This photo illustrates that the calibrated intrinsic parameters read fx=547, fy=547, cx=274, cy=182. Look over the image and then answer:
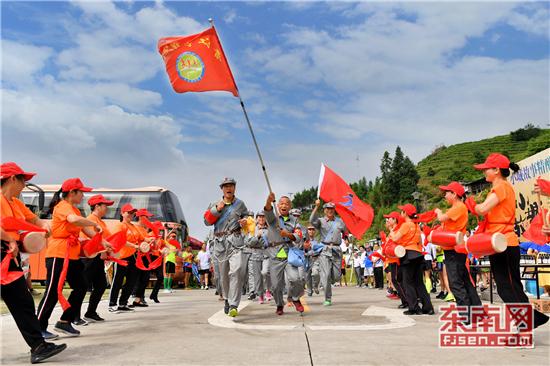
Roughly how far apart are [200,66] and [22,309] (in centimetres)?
502

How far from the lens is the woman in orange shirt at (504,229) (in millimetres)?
5473

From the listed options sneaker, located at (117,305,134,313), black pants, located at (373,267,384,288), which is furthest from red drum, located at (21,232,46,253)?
black pants, located at (373,267,384,288)

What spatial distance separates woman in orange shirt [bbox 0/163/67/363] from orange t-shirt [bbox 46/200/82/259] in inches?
52.3

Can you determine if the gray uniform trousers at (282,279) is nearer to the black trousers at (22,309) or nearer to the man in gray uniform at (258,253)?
the man in gray uniform at (258,253)

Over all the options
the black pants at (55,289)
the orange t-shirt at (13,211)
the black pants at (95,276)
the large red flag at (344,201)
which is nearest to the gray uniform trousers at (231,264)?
the black pants at (95,276)

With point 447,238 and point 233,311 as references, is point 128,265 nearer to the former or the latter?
point 233,311

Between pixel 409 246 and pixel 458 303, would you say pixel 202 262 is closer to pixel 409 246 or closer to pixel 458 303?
pixel 409 246

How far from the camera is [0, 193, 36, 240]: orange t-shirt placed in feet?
16.1

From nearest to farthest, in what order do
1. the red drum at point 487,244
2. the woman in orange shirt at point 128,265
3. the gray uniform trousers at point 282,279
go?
the red drum at point 487,244
the gray uniform trousers at point 282,279
the woman in orange shirt at point 128,265

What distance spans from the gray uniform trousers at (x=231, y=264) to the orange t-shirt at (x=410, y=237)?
269 cm

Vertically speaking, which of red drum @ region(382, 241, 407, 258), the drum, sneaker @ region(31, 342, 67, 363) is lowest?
sneaker @ region(31, 342, 67, 363)

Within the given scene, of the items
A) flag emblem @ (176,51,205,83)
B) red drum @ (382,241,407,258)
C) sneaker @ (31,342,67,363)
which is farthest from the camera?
flag emblem @ (176,51,205,83)

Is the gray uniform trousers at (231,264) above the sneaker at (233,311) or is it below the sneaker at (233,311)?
above

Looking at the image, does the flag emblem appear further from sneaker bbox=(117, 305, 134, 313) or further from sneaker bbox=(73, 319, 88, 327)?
sneaker bbox=(117, 305, 134, 313)
